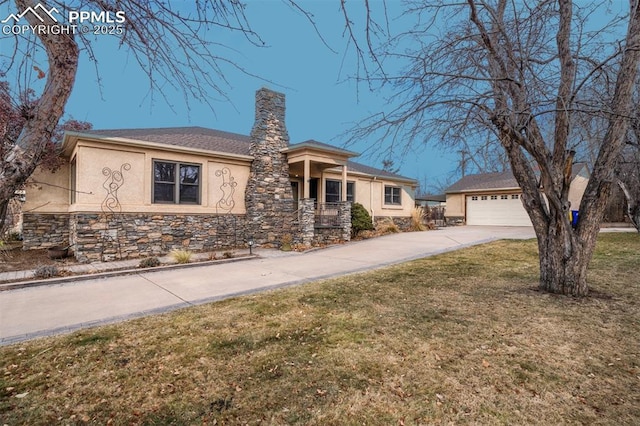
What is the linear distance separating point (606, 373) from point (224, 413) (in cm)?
336

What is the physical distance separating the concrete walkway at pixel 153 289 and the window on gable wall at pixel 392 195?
902 cm

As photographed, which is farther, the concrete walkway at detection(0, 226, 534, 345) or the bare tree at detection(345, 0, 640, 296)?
the concrete walkway at detection(0, 226, 534, 345)

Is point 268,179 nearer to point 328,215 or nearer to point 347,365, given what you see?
point 328,215

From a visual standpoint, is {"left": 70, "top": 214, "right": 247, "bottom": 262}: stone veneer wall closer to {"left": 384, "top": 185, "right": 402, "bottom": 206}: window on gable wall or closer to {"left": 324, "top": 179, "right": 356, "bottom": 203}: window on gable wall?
{"left": 324, "top": 179, "right": 356, "bottom": 203}: window on gable wall

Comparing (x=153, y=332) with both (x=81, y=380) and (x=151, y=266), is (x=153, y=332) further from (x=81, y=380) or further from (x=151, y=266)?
(x=151, y=266)

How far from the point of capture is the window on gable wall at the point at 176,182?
10500 mm

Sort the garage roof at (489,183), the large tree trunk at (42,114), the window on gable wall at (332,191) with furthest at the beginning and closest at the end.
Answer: the garage roof at (489,183)
the window on gable wall at (332,191)
the large tree trunk at (42,114)

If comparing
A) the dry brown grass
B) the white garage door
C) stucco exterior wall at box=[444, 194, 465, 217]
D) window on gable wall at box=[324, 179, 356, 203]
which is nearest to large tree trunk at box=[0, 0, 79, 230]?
the dry brown grass

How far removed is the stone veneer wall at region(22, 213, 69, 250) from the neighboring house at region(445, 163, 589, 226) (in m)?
22.5

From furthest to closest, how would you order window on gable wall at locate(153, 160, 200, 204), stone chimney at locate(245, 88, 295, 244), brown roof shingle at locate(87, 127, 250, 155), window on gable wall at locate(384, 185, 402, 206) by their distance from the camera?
window on gable wall at locate(384, 185, 402, 206)
stone chimney at locate(245, 88, 295, 244)
brown roof shingle at locate(87, 127, 250, 155)
window on gable wall at locate(153, 160, 200, 204)

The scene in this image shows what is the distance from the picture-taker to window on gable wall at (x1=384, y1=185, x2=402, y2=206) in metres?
18.7

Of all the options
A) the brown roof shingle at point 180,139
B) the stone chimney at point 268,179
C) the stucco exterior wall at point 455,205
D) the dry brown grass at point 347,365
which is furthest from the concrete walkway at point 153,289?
the stucco exterior wall at point 455,205

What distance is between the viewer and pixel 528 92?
4.46 metres

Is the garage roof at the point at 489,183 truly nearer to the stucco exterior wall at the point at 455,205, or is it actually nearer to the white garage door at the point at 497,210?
the stucco exterior wall at the point at 455,205
